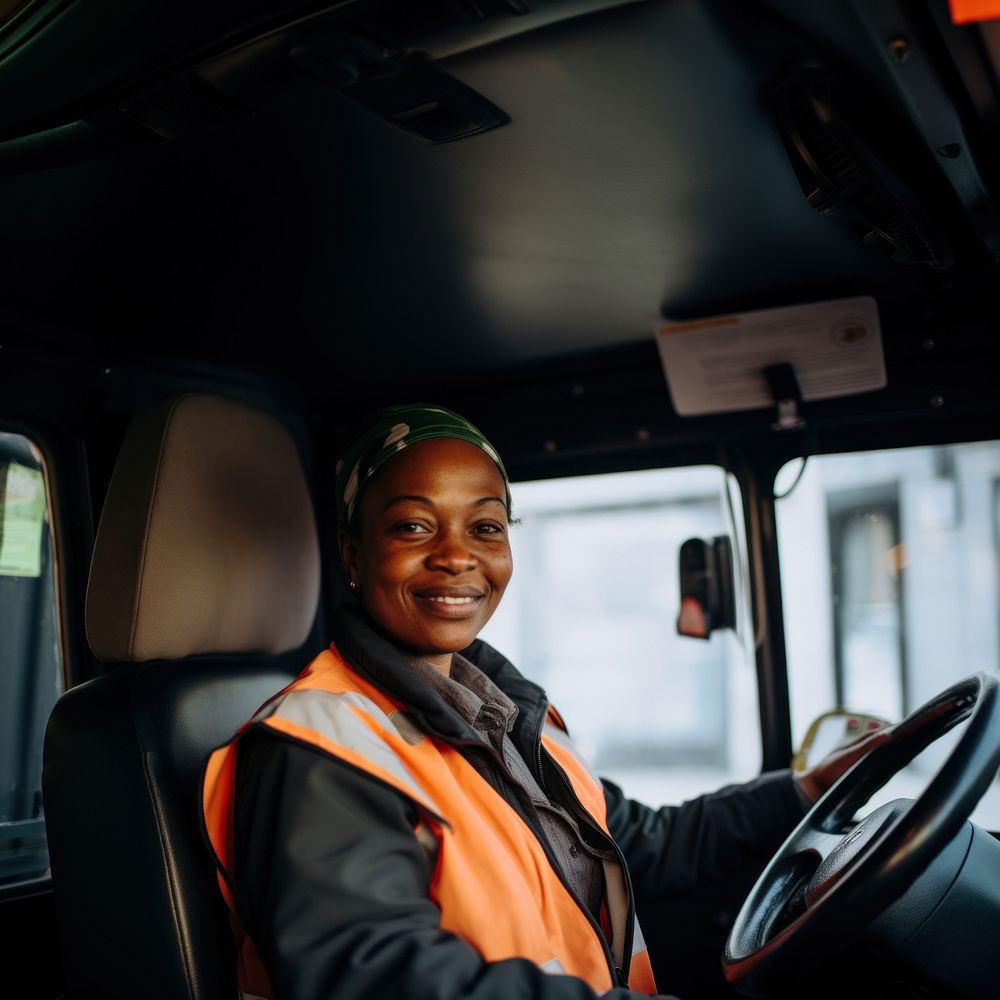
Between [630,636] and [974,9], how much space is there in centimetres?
504

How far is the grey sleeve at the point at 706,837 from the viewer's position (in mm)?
2113

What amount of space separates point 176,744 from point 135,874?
206mm

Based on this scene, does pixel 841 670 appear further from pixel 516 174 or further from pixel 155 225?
pixel 155 225

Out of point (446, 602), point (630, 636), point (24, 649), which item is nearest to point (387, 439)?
point (446, 602)

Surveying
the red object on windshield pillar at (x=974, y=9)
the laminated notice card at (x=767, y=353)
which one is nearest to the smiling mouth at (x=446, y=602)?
the laminated notice card at (x=767, y=353)

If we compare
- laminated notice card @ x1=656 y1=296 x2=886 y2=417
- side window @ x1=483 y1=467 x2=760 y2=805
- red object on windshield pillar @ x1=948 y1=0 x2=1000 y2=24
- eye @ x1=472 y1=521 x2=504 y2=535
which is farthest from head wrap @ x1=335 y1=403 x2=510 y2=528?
red object on windshield pillar @ x1=948 y1=0 x2=1000 y2=24

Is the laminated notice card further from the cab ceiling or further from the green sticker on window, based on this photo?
the green sticker on window

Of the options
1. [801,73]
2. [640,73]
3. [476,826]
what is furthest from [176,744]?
[801,73]

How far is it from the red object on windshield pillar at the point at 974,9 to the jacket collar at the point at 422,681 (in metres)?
1.12

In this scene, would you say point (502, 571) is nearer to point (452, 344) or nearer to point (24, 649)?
point (452, 344)

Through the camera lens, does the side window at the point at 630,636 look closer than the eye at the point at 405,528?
No

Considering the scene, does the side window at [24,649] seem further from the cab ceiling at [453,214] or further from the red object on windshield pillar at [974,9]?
the red object on windshield pillar at [974,9]

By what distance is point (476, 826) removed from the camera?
1.51 metres

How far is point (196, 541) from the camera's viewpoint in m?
1.79
